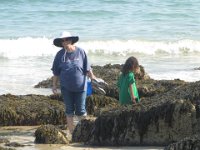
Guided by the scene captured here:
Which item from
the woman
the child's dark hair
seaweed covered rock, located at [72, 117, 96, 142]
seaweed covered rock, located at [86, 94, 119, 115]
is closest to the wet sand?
seaweed covered rock, located at [72, 117, 96, 142]

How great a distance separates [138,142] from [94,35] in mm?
16311

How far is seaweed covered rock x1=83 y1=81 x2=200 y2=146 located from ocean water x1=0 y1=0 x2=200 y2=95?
498cm

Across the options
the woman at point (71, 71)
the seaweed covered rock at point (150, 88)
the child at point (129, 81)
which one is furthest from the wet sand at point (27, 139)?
the seaweed covered rock at point (150, 88)

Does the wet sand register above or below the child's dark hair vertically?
below

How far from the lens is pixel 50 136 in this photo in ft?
27.0

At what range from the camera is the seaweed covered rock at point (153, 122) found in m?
7.52

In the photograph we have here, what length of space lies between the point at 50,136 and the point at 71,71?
994 millimetres

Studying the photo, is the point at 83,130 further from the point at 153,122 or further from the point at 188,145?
the point at 188,145

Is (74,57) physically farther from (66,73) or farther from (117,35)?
(117,35)

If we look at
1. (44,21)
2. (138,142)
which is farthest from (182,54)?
(138,142)

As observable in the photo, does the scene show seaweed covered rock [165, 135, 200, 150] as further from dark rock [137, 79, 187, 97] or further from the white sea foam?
the white sea foam

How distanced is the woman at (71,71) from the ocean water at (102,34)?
3.90 metres

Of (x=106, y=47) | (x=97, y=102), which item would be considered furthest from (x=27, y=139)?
(x=106, y=47)

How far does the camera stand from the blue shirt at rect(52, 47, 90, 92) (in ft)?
28.9
